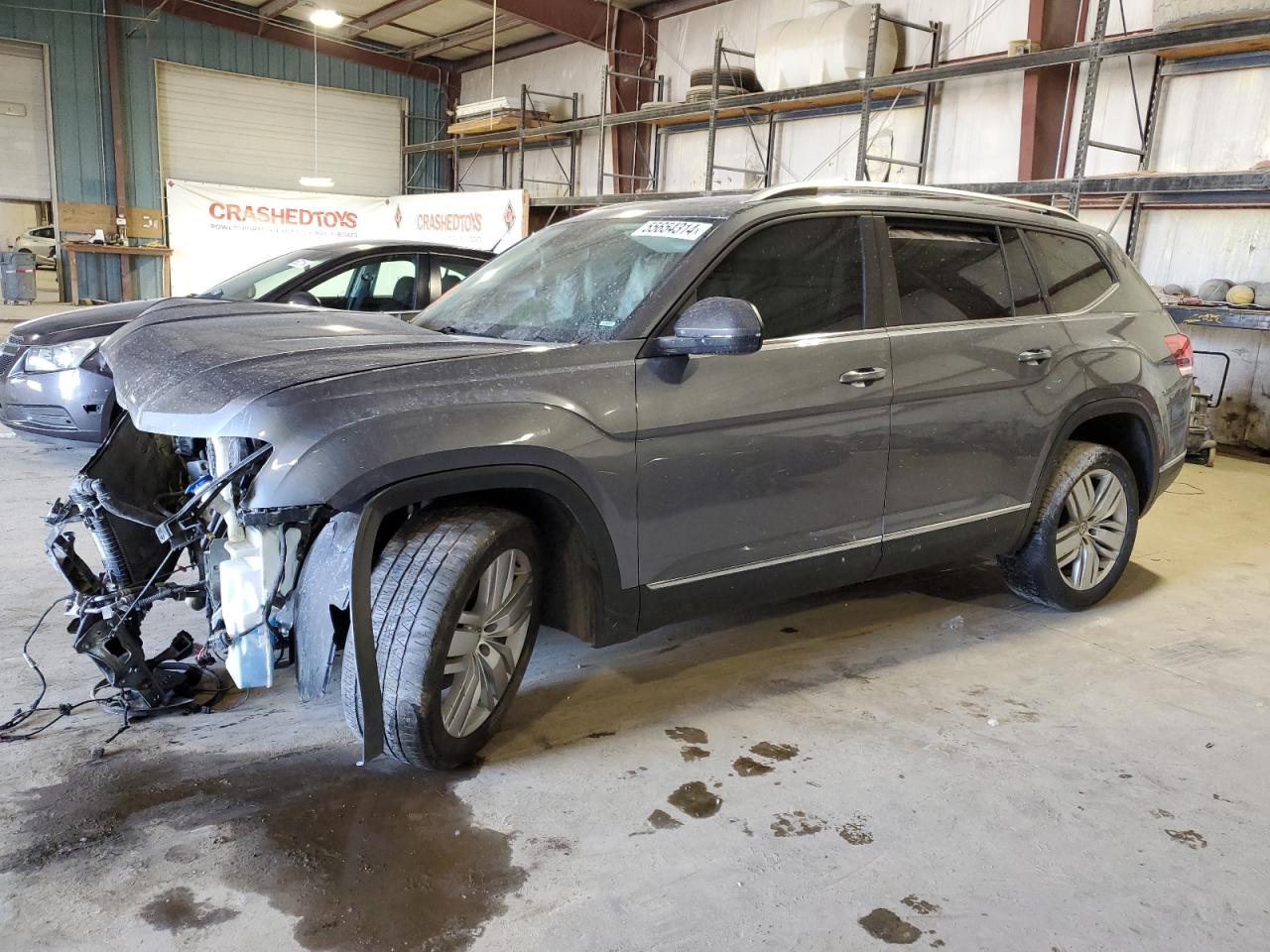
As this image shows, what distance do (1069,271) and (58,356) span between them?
17.3 ft

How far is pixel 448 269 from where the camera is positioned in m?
6.51

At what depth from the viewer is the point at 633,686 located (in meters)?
3.25

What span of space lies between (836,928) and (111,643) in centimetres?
207

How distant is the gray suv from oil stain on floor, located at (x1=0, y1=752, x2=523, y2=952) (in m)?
0.18

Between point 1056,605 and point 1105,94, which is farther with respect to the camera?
point 1105,94

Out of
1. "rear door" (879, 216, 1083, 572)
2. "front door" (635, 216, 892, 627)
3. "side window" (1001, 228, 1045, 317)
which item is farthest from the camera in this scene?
"side window" (1001, 228, 1045, 317)

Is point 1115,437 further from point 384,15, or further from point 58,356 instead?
point 384,15

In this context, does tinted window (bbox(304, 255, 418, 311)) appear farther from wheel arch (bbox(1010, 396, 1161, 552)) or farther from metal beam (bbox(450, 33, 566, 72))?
metal beam (bbox(450, 33, 566, 72))

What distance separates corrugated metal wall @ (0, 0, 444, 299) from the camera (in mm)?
14594

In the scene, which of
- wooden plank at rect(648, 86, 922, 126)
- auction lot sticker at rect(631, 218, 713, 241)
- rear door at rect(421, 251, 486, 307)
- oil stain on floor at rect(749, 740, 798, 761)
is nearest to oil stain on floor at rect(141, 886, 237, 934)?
oil stain on floor at rect(749, 740, 798, 761)

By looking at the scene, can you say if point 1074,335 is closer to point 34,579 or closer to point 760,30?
point 34,579

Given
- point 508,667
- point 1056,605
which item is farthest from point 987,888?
point 1056,605

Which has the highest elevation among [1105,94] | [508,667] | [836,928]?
[1105,94]

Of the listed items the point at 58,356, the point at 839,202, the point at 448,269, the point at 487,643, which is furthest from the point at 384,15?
the point at 487,643
